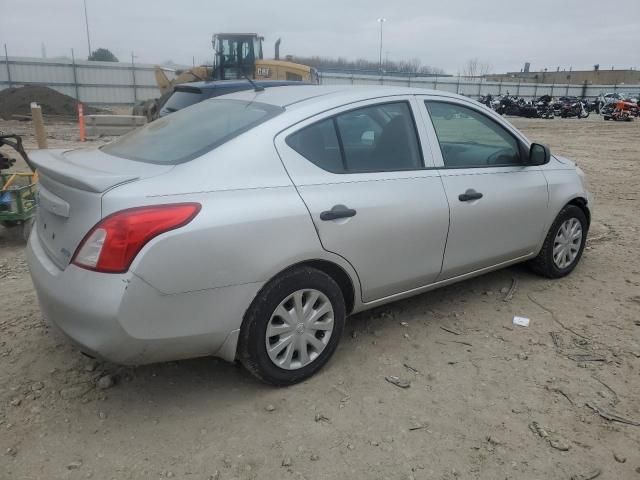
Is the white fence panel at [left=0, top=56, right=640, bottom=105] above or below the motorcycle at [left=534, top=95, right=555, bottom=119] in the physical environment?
above

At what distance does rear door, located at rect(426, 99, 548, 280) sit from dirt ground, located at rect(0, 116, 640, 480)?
50cm

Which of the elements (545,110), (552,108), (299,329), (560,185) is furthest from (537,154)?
(552,108)

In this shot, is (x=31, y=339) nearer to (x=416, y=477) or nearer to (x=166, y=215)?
(x=166, y=215)

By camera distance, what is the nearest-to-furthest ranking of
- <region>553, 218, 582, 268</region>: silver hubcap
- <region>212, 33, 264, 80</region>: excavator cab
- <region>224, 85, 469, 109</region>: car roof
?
<region>224, 85, 469, 109</region>: car roof < <region>553, 218, 582, 268</region>: silver hubcap < <region>212, 33, 264, 80</region>: excavator cab

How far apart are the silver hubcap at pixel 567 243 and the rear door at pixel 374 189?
5.14 ft

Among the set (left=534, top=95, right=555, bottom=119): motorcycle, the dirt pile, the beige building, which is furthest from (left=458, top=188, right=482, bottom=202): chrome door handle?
the beige building

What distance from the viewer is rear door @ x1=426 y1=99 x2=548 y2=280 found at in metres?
3.62

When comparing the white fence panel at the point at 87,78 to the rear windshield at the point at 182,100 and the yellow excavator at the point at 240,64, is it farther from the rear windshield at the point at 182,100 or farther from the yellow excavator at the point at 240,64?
the rear windshield at the point at 182,100

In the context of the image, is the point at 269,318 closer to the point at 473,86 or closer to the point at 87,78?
the point at 87,78

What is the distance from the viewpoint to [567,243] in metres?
4.62

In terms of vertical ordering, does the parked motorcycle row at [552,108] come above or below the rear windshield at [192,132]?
below

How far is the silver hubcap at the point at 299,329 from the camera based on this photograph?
9.37 ft

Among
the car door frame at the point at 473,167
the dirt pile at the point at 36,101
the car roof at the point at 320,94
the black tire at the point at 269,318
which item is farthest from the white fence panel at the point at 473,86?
the black tire at the point at 269,318

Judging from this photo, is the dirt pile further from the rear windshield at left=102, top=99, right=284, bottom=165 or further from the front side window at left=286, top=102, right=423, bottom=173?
the front side window at left=286, top=102, right=423, bottom=173
